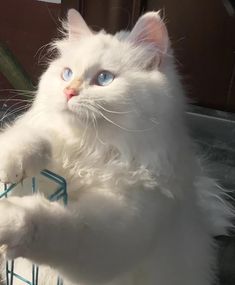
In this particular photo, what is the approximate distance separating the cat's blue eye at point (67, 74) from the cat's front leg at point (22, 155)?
132mm

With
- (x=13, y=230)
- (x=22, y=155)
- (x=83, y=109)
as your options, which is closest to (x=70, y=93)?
(x=83, y=109)

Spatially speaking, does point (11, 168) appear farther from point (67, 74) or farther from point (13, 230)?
point (67, 74)

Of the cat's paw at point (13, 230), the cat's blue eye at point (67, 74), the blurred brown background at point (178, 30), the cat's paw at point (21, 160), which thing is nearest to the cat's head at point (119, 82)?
the cat's blue eye at point (67, 74)

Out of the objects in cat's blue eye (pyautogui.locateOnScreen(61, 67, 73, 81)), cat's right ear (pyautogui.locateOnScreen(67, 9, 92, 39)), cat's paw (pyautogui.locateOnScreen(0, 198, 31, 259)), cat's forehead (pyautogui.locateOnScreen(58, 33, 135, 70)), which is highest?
cat's right ear (pyautogui.locateOnScreen(67, 9, 92, 39))

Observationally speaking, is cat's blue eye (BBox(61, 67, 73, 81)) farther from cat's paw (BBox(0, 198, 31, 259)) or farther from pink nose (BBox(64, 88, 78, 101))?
cat's paw (BBox(0, 198, 31, 259))

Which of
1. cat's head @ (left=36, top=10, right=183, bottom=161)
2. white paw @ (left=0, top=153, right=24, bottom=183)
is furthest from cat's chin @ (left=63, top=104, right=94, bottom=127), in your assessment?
white paw @ (left=0, top=153, right=24, bottom=183)

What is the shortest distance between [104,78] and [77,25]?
18 centimetres

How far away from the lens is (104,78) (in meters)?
0.88

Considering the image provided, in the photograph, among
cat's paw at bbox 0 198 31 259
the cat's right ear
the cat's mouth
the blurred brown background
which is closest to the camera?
cat's paw at bbox 0 198 31 259

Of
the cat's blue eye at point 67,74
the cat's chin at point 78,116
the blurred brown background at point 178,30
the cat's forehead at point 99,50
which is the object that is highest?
the blurred brown background at point 178,30

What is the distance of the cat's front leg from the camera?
2.43 feet

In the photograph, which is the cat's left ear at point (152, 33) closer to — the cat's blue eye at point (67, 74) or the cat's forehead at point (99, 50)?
the cat's forehead at point (99, 50)

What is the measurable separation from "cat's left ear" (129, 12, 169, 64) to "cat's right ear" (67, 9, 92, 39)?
0.11 metres

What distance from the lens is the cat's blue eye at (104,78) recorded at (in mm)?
876
